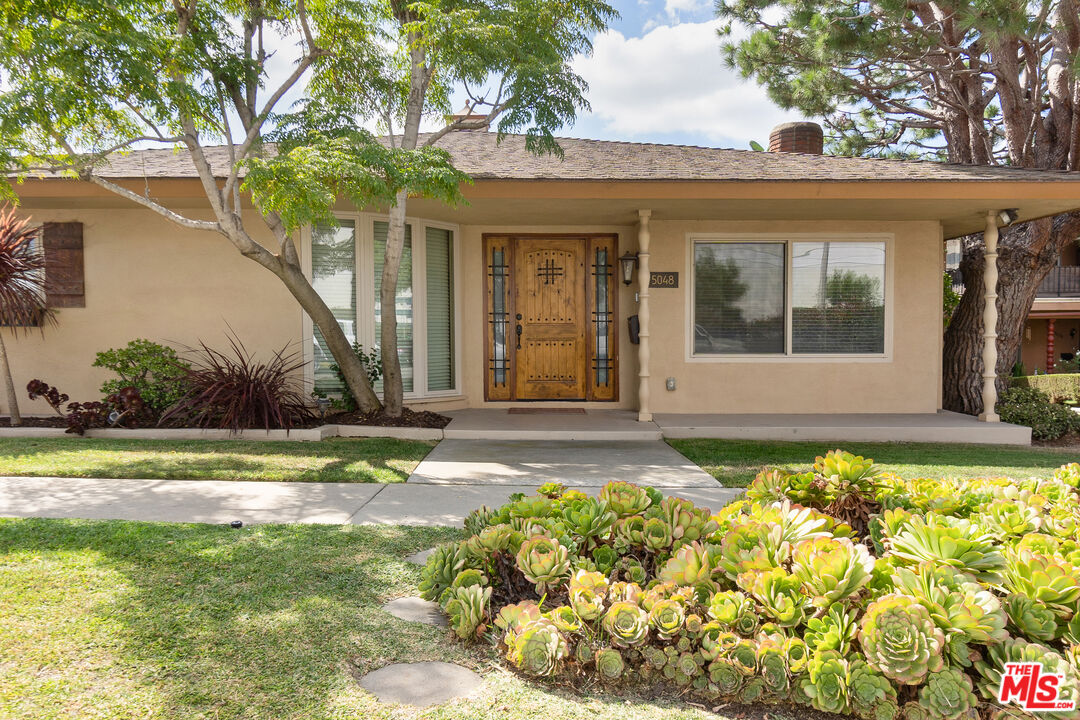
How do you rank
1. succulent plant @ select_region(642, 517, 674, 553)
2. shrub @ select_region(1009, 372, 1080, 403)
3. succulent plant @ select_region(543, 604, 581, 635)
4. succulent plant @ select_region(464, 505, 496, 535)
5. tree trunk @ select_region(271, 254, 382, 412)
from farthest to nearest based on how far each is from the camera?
shrub @ select_region(1009, 372, 1080, 403)
tree trunk @ select_region(271, 254, 382, 412)
succulent plant @ select_region(464, 505, 496, 535)
succulent plant @ select_region(642, 517, 674, 553)
succulent plant @ select_region(543, 604, 581, 635)

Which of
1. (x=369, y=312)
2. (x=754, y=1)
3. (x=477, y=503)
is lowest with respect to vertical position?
(x=477, y=503)

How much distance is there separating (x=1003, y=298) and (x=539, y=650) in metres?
9.49

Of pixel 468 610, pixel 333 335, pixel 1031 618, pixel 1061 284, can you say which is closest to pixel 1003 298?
pixel 333 335

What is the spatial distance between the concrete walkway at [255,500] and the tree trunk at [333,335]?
240 centimetres

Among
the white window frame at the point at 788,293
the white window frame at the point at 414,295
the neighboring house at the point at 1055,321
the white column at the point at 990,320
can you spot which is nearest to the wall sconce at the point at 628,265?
the white window frame at the point at 788,293

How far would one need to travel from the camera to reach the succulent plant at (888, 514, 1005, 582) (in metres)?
2.01

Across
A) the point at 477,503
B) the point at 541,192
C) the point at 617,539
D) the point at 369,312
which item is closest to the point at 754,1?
the point at 541,192

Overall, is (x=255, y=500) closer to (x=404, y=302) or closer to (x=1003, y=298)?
(x=404, y=302)

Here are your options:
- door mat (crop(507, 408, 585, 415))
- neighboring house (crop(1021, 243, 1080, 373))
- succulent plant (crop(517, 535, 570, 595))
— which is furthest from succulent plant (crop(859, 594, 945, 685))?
neighboring house (crop(1021, 243, 1080, 373))

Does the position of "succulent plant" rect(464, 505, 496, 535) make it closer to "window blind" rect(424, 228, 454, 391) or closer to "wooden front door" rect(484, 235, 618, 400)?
"window blind" rect(424, 228, 454, 391)

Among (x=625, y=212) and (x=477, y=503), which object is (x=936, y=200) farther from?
(x=477, y=503)

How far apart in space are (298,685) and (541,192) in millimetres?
5501

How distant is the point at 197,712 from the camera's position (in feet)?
6.25

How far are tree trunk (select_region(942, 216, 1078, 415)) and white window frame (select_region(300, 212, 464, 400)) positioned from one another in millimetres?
6575
